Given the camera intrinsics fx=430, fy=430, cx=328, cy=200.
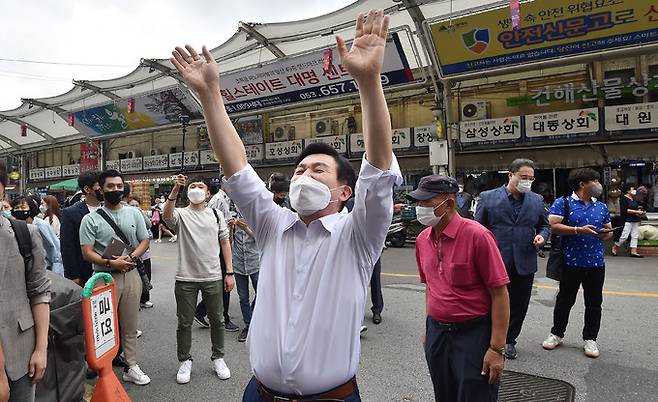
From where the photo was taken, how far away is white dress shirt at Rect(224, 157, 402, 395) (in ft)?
4.62

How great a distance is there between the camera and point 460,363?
230cm

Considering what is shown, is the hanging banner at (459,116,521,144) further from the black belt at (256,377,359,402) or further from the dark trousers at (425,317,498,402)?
the black belt at (256,377,359,402)

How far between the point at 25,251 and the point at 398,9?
10702mm

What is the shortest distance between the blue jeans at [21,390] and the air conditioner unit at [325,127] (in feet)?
55.8

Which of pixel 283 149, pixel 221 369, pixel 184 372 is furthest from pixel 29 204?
pixel 283 149

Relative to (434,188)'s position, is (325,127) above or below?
above

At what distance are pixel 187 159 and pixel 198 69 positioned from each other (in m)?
20.9

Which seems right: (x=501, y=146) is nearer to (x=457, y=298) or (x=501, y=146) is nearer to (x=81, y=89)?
(x=457, y=298)

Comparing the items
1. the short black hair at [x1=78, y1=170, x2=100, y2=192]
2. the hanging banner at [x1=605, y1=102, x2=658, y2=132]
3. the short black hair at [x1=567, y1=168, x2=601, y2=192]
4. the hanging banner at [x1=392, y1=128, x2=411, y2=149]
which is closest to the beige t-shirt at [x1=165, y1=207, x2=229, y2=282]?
the short black hair at [x1=78, y1=170, x2=100, y2=192]

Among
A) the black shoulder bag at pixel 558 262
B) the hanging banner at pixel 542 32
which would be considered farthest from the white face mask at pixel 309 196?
the hanging banner at pixel 542 32

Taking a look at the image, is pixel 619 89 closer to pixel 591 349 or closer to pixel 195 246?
pixel 591 349

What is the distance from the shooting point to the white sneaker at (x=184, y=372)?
358 cm

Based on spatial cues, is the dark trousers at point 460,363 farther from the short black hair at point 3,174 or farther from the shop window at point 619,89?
the shop window at point 619,89

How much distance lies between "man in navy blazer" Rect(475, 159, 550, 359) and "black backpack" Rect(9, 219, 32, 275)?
3.49 meters
